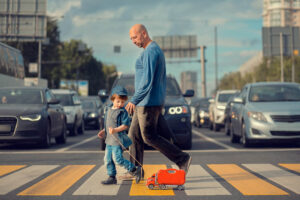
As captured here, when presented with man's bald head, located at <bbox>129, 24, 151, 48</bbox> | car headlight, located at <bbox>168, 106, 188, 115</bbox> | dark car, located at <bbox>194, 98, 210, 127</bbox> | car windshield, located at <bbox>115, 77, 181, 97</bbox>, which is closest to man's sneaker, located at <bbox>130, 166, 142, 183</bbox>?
man's bald head, located at <bbox>129, 24, 151, 48</bbox>

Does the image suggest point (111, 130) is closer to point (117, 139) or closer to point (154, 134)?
point (117, 139)

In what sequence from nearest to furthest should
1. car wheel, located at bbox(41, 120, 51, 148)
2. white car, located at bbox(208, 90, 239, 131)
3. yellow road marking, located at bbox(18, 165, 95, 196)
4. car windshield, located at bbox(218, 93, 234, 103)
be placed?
yellow road marking, located at bbox(18, 165, 95, 196) → car wheel, located at bbox(41, 120, 51, 148) → white car, located at bbox(208, 90, 239, 131) → car windshield, located at bbox(218, 93, 234, 103)

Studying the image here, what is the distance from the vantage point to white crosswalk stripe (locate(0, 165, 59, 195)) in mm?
6355

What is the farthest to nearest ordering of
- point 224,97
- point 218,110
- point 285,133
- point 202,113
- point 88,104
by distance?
point 88,104 < point 202,113 < point 224,97 < point 218,110 < point 285,133

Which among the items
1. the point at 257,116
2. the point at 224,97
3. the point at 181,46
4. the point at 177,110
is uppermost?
the point at 181,46

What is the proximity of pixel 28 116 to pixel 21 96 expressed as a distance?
143 cm

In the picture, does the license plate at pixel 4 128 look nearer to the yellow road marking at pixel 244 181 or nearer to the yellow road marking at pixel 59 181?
the yellow road marking at pixel 59 181

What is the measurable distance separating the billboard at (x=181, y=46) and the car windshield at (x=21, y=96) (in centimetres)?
4475

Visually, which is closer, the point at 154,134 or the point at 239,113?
the point at 154,134

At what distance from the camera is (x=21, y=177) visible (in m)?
7.26

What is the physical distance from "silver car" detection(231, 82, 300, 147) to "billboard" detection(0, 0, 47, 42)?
77.2 feet

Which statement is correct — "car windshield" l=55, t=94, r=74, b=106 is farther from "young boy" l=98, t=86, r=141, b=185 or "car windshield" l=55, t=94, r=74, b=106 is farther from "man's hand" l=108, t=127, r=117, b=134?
"man's hand" l=108, t=127, r=117, b=134

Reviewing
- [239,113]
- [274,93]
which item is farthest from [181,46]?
[274,93]

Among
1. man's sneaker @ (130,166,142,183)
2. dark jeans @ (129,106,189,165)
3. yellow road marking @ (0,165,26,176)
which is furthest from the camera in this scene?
yellow road marking @ (0,165,26,176)
